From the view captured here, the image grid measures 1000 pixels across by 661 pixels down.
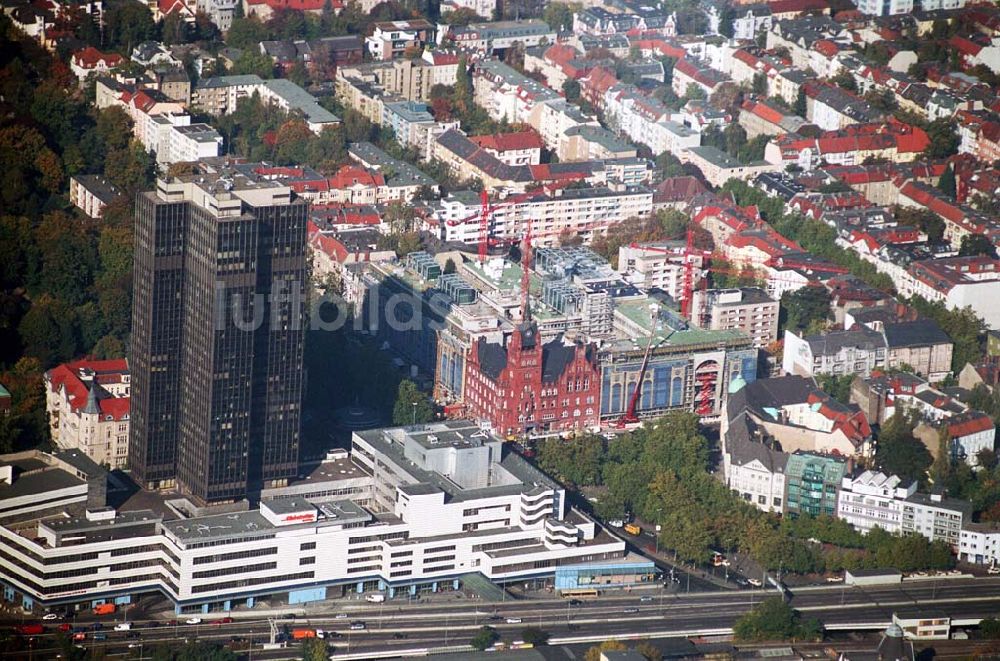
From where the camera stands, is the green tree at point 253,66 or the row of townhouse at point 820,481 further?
the green tree at point 253,66

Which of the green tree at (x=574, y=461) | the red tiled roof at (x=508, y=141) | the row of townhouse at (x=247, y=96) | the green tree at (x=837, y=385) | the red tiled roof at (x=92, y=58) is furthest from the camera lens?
the red tiled roof at (x=92, y=58)

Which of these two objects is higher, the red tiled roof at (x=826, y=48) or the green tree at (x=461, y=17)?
the red tiled roof at (x=826, y=48)

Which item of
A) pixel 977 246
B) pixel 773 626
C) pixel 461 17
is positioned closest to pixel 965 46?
pixel 977 246

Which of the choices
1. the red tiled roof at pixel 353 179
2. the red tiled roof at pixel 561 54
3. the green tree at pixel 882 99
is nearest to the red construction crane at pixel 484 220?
the red tiled roof at pixel 353 179

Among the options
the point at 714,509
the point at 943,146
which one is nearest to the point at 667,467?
the point at 714,509

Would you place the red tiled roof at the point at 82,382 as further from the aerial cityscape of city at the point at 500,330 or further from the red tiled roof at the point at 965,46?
the red tiled roof at the point at 965,46

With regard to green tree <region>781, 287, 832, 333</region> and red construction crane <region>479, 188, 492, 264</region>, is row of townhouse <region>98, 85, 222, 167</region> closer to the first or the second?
red construction crane <region>479, 188, 492, 264</region>
